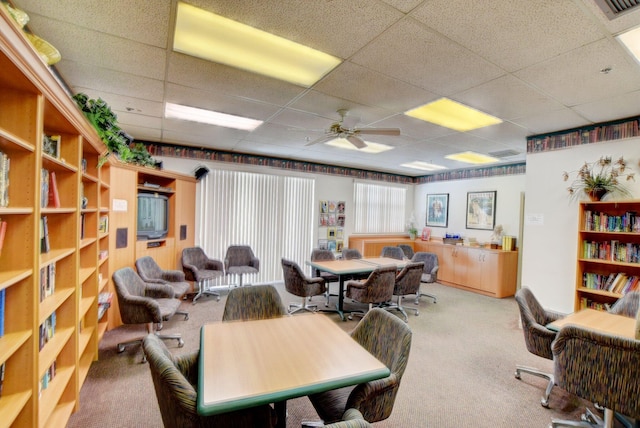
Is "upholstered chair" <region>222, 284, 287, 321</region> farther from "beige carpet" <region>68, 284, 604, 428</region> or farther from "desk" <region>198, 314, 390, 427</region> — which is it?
"beige carpet" <region>68, 284, 604, 428</region>

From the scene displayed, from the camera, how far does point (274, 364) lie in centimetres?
153

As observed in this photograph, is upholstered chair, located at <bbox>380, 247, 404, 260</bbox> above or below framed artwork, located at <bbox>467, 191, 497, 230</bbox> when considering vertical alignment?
below

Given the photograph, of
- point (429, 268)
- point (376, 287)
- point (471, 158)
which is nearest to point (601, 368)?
point (376, 287)

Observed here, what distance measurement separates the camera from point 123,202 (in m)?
3.57

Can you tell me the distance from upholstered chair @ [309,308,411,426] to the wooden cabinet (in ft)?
10.0

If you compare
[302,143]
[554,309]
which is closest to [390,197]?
[302,143]

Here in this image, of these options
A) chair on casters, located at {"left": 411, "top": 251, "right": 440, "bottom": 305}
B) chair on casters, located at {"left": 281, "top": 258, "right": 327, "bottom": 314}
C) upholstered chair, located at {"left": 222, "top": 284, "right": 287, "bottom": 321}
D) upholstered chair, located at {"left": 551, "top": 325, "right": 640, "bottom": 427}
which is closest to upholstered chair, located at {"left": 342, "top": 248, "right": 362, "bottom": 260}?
chair on casters, located at {"left": 411, "top": 251, "right": 440, "bottom": 305}

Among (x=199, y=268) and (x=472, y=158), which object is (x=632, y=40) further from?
(x=199, y=268)

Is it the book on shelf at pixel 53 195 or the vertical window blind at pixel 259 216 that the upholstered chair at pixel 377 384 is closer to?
the book on shelf at pixel 53 195

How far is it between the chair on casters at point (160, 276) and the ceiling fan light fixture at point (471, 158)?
5055 millimetres

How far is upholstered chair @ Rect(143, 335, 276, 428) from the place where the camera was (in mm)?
1251

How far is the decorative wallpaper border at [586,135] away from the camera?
10.8 ft

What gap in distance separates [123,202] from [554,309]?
19.1 ft

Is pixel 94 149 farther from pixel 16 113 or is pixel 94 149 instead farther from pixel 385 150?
pixel 385 150
